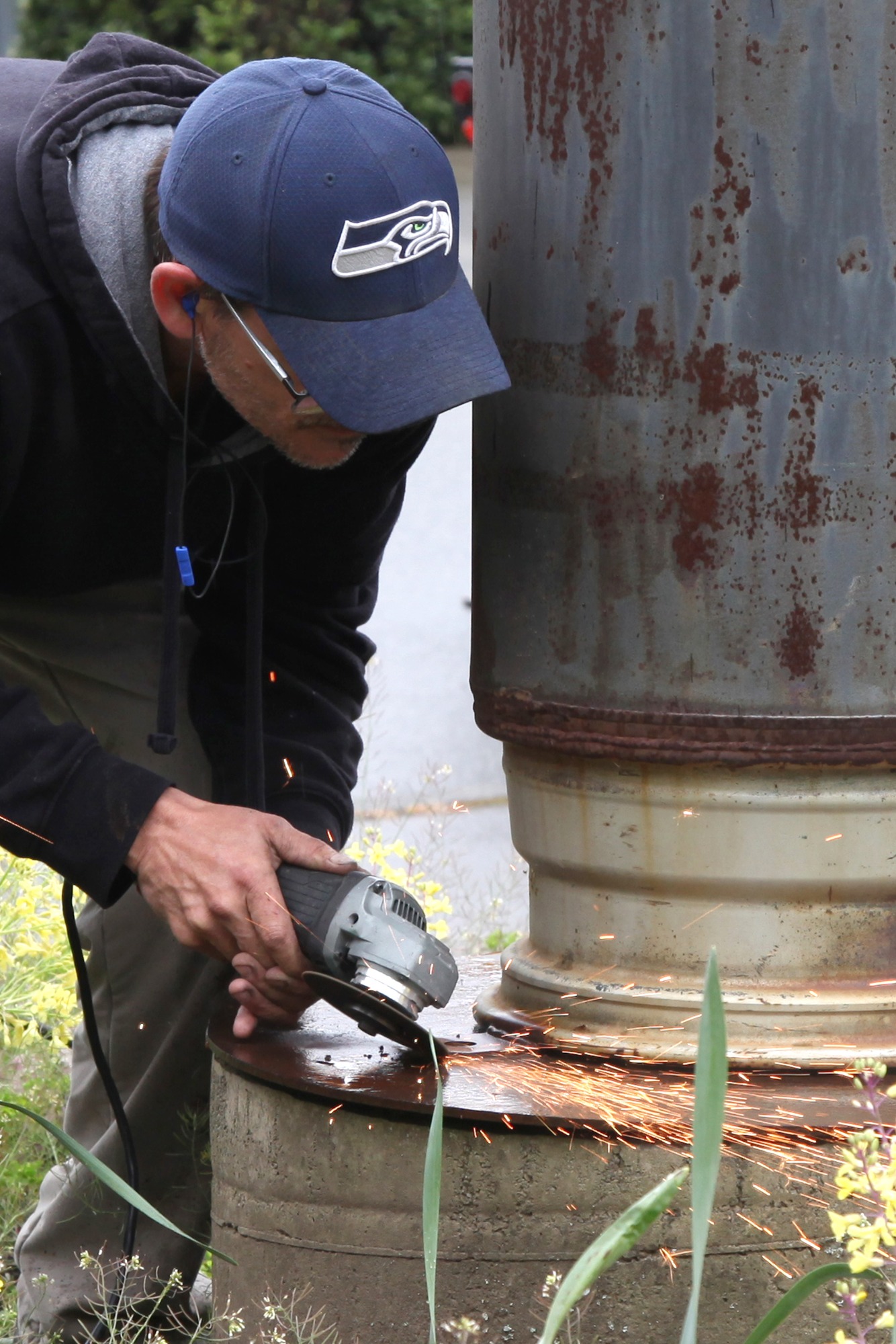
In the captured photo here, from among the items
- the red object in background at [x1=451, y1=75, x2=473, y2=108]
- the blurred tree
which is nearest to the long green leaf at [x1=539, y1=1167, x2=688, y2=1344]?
the red object in background at [x1=451, y1=75, x2=473, y2=108]

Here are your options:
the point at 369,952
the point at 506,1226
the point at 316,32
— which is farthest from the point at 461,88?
the point at 506,1226

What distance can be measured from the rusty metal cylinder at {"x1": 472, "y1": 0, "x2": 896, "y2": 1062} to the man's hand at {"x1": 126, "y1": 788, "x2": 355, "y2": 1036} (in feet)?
1.13

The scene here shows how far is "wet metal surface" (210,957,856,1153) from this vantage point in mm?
1995

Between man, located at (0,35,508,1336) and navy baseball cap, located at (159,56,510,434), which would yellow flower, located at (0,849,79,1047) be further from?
navy baseball cap, located at (159,56,510,434)

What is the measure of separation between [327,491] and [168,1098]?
1017mm

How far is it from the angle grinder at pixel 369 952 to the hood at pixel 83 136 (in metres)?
0.71

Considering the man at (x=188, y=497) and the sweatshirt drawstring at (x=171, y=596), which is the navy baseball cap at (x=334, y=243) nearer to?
the man at (x=188, y=497)

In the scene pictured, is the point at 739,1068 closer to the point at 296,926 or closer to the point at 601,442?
the point at 296,926

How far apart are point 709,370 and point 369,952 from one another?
2.63 ft

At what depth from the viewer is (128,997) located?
2.91 metres

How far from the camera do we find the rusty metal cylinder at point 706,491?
2045mm

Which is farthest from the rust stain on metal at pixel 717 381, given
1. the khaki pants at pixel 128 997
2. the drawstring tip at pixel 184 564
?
the khaki pants at pixel 128 997

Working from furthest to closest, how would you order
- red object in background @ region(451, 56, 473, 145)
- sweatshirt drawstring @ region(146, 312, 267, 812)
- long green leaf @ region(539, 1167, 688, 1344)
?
red object in background @ region(451, 56, 473, 145) → sweatshirt drawstring @ region(146, 312, 267, 812) → long green leaf @ region(539, 1167, 688, 1344)

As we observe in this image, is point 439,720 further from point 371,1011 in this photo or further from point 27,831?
point 371,1011
